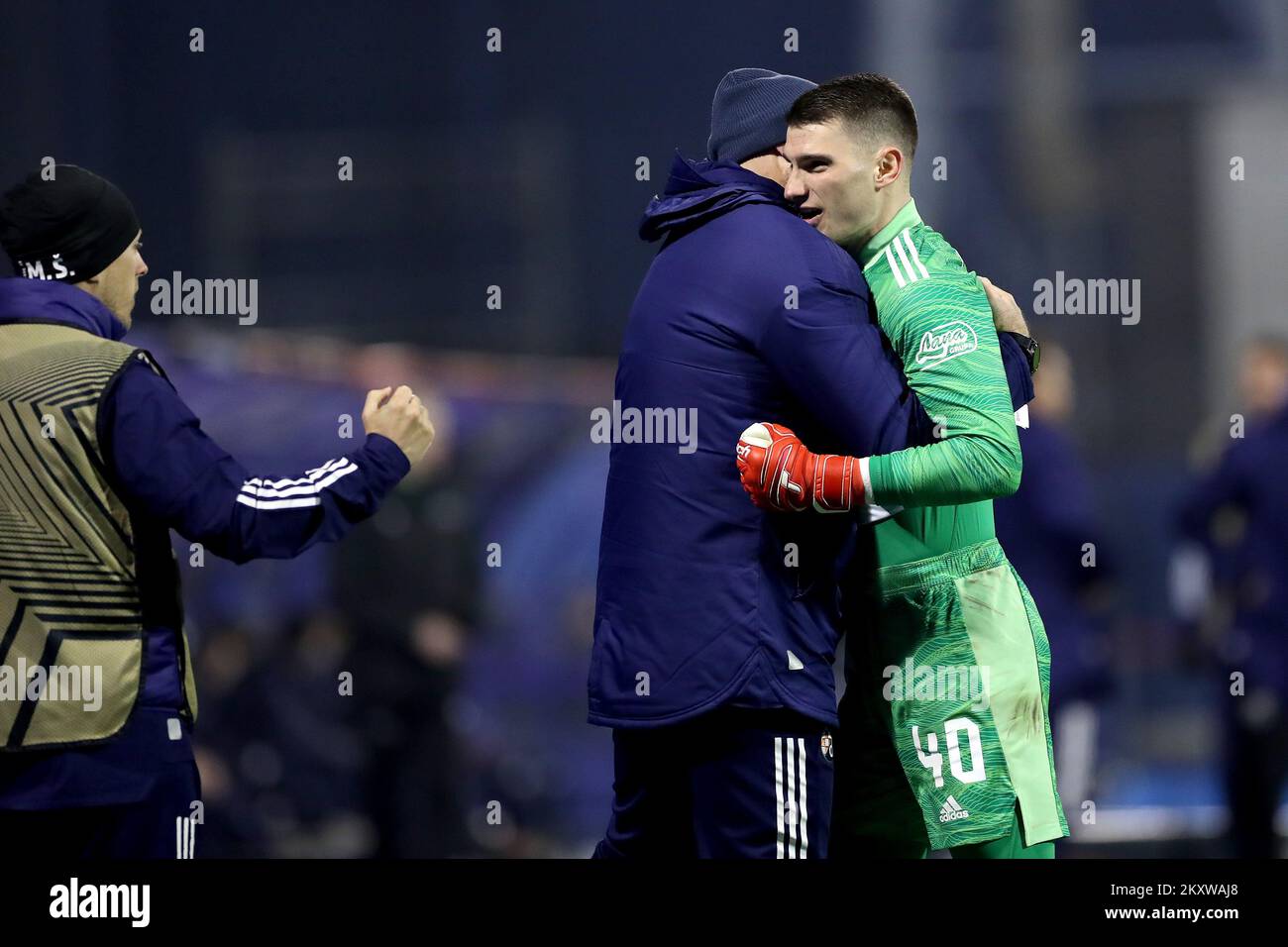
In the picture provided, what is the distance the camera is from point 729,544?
3.32 metres

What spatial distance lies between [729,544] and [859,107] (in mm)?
879

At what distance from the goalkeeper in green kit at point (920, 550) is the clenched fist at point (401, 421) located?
0.70 m

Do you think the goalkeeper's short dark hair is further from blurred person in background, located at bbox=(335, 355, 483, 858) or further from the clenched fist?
blurred person in background, located at bbox=(335, 355, 483, 858)

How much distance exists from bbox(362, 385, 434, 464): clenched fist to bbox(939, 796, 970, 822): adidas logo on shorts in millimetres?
1184

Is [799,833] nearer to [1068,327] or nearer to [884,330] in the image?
[884,330]

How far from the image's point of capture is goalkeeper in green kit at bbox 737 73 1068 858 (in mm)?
3250

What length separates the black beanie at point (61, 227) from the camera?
355 centimetres

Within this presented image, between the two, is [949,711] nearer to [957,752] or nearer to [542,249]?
[957,752]
